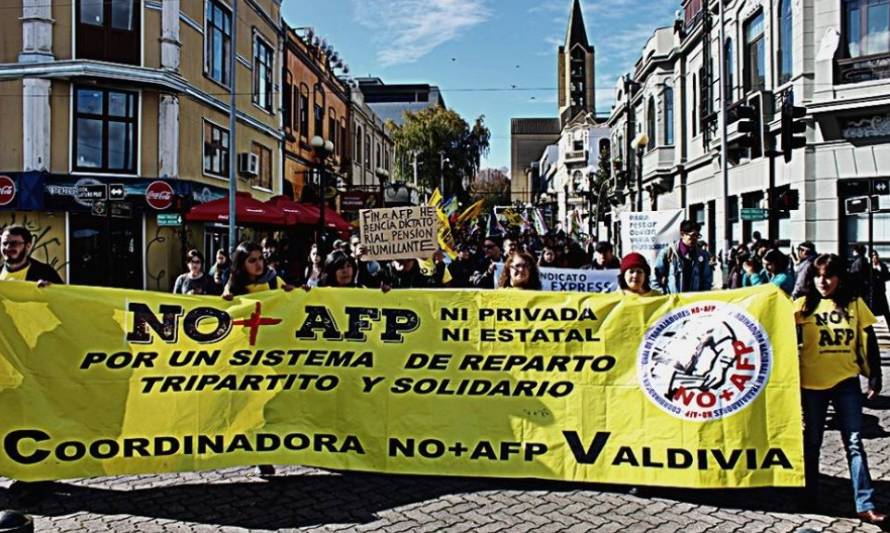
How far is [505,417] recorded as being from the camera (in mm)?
5215

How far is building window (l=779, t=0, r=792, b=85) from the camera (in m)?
20.0

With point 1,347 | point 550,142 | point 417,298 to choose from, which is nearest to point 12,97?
point 1,347

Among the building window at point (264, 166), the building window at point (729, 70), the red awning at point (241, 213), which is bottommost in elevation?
the red awning at point (241, 213)

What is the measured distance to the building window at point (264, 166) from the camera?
2807 cm

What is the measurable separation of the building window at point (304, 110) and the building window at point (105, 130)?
Answer: 14.2 m

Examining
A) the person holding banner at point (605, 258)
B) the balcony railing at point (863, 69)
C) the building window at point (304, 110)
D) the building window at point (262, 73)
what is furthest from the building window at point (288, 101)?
the person holding banner at point (605, 258)

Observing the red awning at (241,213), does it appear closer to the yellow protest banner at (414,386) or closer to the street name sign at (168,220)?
the street name sign at (168,220)

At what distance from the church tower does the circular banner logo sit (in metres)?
104

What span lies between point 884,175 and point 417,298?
1602 cm

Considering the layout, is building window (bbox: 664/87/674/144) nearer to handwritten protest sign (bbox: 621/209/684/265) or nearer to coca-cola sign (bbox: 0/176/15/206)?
handwritten protest sign (bbox: 621/209/684/265)

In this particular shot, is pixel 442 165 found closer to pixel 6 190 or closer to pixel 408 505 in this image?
pixel 6 190

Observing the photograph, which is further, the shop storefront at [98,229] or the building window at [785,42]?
the building window at [785,42]

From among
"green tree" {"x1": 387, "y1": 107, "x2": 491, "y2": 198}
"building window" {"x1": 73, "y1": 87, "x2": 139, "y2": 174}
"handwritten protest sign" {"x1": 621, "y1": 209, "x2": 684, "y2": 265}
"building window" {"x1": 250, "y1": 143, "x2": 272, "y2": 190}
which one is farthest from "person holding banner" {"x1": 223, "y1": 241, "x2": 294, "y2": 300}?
"green tree" {"x1": 387, "y1": 107, "x2": 491, "y2": 198}

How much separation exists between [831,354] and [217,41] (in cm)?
2291
